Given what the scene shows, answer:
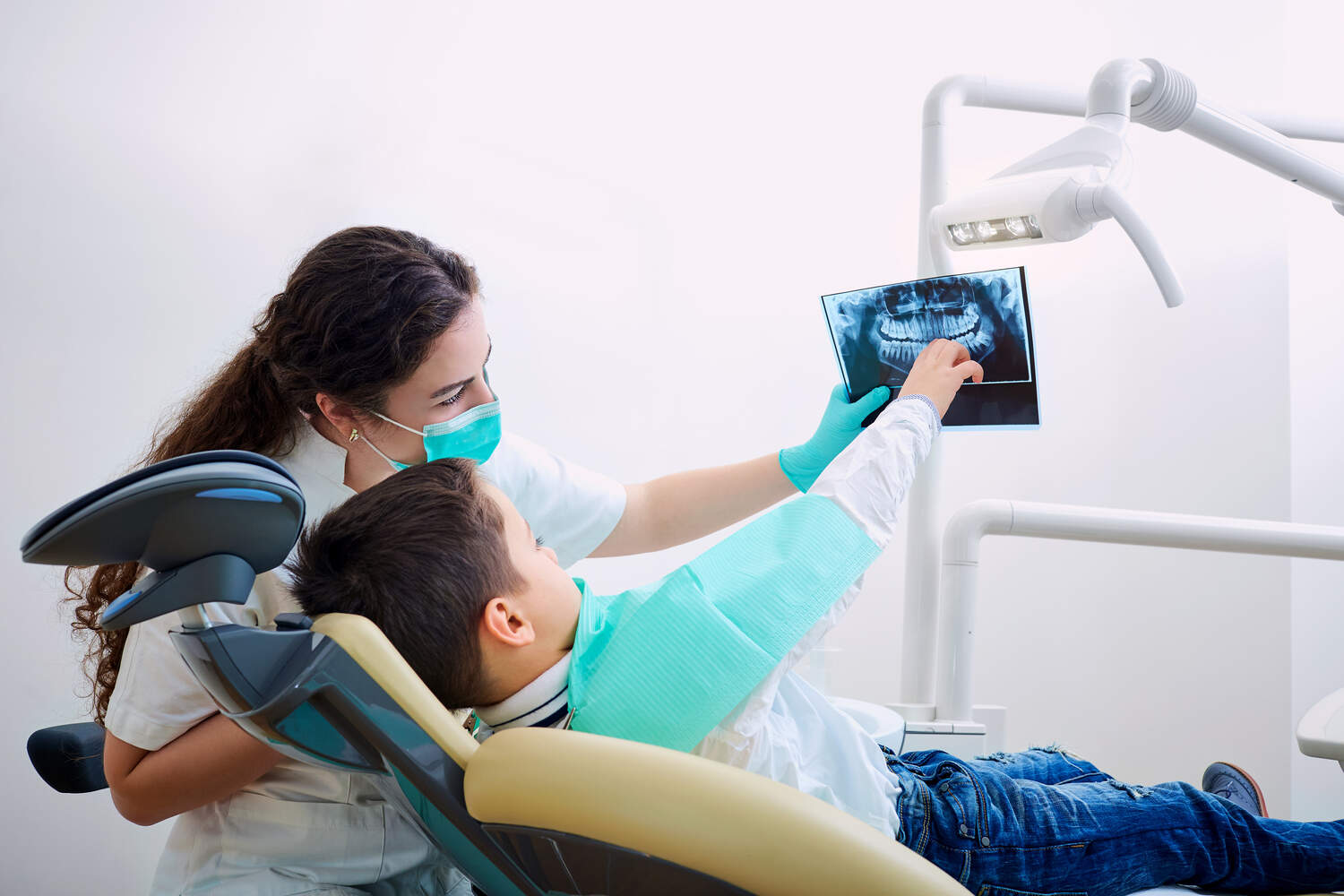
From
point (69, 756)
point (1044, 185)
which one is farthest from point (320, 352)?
point (1044, 185)

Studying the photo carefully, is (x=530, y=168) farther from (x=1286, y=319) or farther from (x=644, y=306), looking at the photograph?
(x=1286, y=319)

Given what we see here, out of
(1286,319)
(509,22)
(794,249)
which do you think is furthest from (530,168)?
(1286,319)

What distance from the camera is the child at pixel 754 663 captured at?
856mm

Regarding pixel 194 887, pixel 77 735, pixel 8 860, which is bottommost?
pixel 8 860

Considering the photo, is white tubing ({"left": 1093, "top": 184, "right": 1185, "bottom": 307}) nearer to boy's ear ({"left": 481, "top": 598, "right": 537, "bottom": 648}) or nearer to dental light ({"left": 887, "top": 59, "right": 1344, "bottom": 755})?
dental light ({"left": 887, "top": 59, "right": 1344, "bottom": 755})

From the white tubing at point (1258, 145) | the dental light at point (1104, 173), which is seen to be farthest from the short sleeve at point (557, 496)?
the white tubing at point (1258, 145)

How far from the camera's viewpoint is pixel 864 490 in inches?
38.3

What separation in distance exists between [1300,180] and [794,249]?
4.20 ft

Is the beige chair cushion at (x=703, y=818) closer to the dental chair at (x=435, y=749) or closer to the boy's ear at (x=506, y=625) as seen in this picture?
the dental chair at (x=435, y=749)

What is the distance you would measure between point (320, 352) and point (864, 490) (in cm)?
64

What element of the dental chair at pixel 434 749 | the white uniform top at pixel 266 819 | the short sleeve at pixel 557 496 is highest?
the short sleeve at pixel 557 496

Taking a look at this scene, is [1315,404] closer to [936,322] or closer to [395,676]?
[936,322]

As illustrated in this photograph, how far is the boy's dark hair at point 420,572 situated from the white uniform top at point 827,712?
0.24ft

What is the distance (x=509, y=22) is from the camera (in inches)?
88.8
